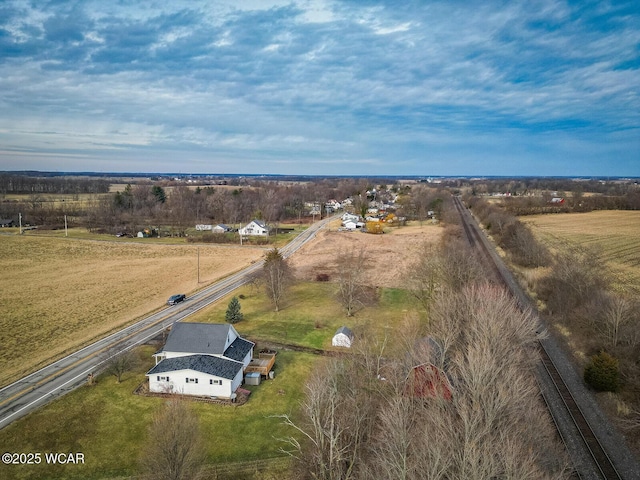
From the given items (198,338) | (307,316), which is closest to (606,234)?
(307,316)

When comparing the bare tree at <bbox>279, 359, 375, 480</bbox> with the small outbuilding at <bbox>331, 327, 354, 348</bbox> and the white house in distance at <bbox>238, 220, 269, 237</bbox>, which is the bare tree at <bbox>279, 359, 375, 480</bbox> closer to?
the small outbuilding at <bbox>331, 327, 354, 348</bbox>

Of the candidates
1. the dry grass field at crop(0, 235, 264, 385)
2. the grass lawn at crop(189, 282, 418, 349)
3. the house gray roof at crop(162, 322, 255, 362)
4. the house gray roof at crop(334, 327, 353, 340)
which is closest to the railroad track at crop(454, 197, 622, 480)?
the grass lawn at crop(189, 282, 418, 349)

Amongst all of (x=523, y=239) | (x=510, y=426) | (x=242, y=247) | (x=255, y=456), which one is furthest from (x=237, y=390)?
(x=242, y=247)

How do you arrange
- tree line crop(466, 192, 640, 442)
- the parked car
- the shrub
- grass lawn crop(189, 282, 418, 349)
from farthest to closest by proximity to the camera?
1. the parked car
2. grass lawn crop(189, 282, 418, 349)
3. tree line crop(466, 192, 640, 442)
4. the shrub

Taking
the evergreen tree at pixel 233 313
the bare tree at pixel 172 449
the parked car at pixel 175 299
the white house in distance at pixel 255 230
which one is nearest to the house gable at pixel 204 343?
the evergreen tree at pixel 233 313

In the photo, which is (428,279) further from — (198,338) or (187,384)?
(187,384)

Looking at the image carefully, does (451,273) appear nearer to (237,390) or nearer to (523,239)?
(237,390)
